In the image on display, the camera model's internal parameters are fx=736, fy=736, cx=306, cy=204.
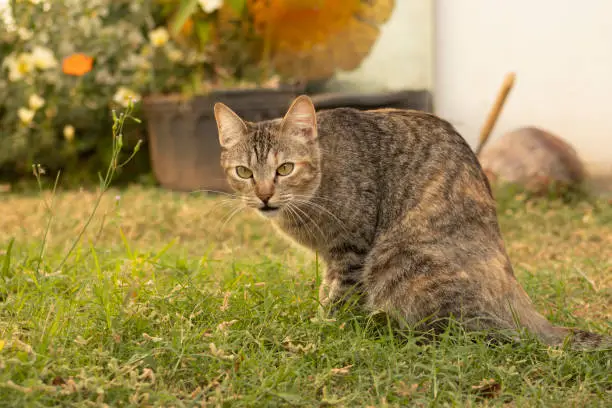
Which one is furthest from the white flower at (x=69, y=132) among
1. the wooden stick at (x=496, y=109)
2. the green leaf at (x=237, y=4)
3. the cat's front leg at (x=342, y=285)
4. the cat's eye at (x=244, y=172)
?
the cat's front leg at (x=342, y=285)

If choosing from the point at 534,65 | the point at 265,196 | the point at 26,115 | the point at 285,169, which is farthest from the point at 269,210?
the point at 26,115

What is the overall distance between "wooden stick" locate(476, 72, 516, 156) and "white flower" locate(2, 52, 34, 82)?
3721 millimetres

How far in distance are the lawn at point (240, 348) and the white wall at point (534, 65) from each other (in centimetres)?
265

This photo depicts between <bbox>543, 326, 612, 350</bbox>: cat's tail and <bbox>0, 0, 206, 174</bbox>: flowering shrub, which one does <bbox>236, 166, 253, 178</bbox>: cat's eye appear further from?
<bbox>0, 0, 206, 174</bbox>: flowering shrub

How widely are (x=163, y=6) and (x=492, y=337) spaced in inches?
188

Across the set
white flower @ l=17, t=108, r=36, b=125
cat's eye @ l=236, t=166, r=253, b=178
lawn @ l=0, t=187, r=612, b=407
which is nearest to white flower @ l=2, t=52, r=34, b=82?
white flower @ l=17, t=108, r=36, b=125

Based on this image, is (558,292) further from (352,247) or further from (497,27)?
(497,27)

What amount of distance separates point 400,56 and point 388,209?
3.92 m

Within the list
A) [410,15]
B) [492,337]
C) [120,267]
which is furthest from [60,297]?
[410,15]

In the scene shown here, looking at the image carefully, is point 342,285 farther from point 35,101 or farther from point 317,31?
point 35,101

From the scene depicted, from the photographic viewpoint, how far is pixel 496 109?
5.85 metres

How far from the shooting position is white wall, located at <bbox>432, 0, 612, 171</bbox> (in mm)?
5633

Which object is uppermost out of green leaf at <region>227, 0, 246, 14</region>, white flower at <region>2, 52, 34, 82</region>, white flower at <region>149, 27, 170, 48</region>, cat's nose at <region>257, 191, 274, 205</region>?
green leaf at <region>227, 0, 246, 14</region>

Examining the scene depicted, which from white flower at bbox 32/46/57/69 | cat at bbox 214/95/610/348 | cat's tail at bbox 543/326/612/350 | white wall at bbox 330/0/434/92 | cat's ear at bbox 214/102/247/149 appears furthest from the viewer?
white wall at bbox 330/0/434/92
